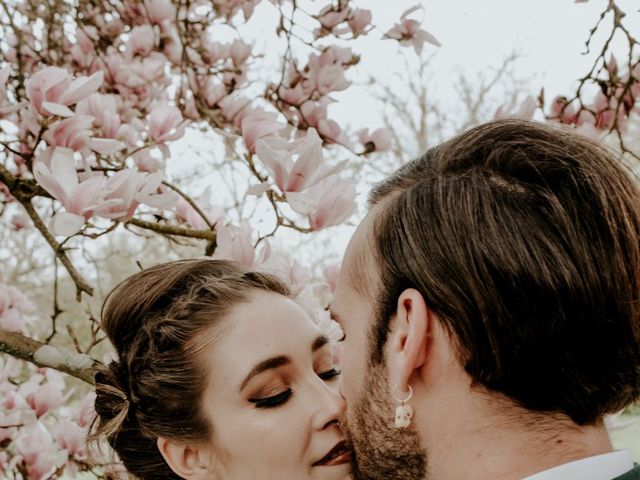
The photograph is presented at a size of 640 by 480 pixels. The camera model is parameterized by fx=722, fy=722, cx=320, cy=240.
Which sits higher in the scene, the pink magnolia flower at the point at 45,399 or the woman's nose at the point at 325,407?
the pink magnolia flower at the point at 45,399

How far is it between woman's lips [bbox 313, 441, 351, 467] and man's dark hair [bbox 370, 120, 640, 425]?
656 millimetres

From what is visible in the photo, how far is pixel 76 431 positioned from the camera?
244 centimetres

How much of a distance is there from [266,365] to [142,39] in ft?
5.42

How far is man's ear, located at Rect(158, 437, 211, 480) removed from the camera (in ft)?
6.57

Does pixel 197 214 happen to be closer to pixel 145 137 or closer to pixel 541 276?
pixel 145 137

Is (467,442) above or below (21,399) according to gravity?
below

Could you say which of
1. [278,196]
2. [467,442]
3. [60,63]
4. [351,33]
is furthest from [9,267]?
[467,442]

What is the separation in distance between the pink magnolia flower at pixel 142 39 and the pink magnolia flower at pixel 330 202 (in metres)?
1.47

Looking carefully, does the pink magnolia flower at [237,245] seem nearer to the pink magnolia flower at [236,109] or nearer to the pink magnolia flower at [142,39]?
the pink magnolia flower at [236,109]

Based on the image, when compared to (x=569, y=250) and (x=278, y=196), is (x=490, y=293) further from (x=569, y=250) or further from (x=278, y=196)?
(x=278, y=196)

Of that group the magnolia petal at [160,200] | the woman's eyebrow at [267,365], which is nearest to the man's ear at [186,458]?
the woman's eyebrow at [267,365]

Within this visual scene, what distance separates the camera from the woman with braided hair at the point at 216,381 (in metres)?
1.84

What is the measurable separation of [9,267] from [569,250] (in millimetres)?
8967

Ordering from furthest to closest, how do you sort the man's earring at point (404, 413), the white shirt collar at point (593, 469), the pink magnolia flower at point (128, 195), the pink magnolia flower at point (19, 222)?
the pink magnolia flower at point (19, 222), the pink magnolia flower at point (128, 195), the man's earring at point (404, 413), the white shirt collar at point (593, 469)
